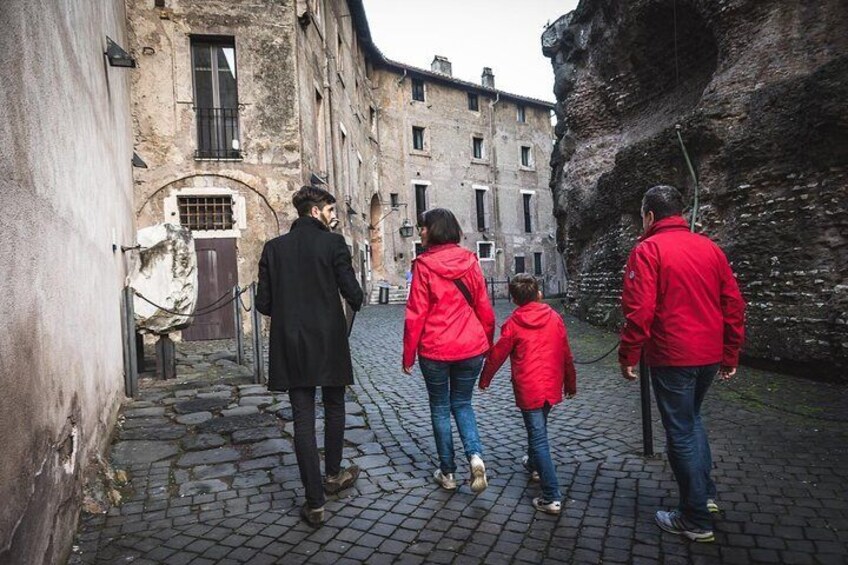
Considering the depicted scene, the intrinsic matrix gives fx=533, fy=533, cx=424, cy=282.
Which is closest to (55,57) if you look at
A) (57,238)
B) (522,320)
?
(57,238)

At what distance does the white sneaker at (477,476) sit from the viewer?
3201mm

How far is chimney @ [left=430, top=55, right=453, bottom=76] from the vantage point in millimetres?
32219

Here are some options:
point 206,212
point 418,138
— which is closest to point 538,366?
point 206,212

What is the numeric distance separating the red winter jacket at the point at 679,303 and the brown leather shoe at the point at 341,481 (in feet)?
6.13

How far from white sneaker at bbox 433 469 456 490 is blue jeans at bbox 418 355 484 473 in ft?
0.11

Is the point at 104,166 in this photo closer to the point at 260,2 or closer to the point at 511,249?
the point at 260,2

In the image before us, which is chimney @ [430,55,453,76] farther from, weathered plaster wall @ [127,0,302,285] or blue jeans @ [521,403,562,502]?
blue jeans @ [521,403,562,502]

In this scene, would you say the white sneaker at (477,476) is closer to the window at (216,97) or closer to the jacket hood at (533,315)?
the jacket hood at (533,315)

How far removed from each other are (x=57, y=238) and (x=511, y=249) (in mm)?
30058

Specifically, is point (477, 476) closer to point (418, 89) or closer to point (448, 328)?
point (448, 328)

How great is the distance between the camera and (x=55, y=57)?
3529 mm

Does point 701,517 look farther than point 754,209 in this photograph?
No

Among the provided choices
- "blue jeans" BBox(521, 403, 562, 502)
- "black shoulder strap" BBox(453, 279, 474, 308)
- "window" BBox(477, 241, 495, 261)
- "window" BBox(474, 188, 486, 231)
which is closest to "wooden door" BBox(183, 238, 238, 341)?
"black shoulder strap" BBox(453, 279, 474, 308)

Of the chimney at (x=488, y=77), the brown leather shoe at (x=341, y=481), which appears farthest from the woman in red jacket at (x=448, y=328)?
the chimney at (x=488, y=77)
